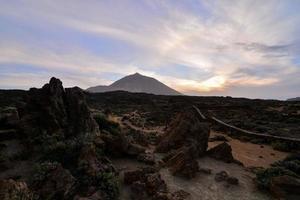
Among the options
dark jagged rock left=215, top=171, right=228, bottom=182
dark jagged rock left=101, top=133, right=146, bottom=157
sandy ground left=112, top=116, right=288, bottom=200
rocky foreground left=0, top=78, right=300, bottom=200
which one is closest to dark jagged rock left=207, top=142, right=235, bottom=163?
rocky foreground left=0, top=78, right=300, bottom=200

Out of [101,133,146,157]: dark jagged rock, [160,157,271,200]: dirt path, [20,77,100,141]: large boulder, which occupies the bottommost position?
[160,157,271,200]: dirt path

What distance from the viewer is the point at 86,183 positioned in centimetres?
930

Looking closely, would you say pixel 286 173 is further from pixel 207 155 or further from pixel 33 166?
pixel 33 166

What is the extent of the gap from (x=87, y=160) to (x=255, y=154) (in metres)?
11.7

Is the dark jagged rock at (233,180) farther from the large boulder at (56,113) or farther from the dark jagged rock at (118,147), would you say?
the large boulder at (56,113)

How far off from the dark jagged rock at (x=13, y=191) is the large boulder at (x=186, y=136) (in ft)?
27.4

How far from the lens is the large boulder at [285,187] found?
9669 mm

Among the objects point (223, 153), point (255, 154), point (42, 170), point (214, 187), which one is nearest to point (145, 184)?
point (214, 187)

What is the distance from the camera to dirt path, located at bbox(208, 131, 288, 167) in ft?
49.0

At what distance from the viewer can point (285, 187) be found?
998cm

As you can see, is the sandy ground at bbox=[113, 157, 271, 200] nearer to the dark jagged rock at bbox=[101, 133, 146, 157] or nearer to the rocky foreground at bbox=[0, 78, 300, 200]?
the rocky foreground at bbox=[0, 78, 300, 200]

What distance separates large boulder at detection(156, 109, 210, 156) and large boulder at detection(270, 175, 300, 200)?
459 cm

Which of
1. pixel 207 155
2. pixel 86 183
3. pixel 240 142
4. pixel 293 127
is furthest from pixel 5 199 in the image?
pixel 293 127

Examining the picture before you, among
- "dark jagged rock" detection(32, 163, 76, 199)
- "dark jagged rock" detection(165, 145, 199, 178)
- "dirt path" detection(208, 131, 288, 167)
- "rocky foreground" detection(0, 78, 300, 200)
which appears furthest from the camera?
"dirt path" detection(208, 131, 288, 167)
